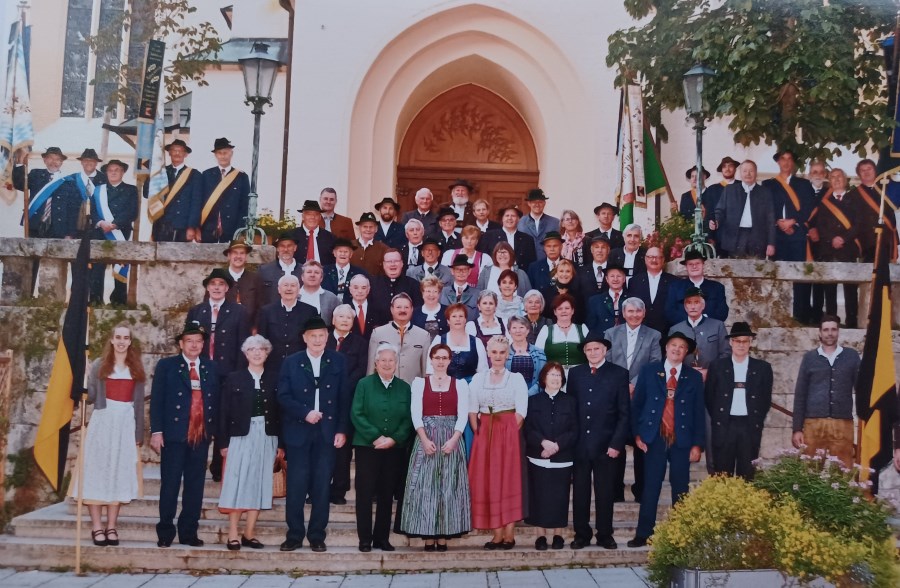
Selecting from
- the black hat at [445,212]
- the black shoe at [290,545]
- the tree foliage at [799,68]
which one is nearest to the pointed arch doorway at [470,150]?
the tree foliage at [799,68]

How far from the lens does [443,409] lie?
24.5 ft

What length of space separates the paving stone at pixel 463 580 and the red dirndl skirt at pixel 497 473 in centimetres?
41

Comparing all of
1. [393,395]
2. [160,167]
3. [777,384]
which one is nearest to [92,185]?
[160,167]

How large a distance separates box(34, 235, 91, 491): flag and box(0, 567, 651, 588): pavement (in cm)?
93

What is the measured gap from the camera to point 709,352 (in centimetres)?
836

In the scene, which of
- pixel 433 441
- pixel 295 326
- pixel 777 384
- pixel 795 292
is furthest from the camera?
pixel 795 292

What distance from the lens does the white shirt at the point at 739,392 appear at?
7848 mm

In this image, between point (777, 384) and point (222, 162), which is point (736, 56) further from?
point (222, 162)

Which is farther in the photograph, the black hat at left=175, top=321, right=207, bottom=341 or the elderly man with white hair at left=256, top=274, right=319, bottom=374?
the elderly man with white hair at left=256, top=274, right=319, bottom=374

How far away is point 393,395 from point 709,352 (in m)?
2.89

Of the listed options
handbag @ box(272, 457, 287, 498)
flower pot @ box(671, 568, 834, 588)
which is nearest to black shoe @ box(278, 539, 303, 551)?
handbag @ box(272, 457, 287, 498)

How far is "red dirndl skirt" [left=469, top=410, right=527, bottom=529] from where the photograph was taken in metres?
7.44

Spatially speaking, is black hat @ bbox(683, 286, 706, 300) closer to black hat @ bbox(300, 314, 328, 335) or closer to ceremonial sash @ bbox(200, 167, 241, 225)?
black hat @ bbox(300, 314, 328, 335)

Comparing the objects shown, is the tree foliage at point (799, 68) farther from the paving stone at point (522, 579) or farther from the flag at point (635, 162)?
the paving stone at point (522, 579)
